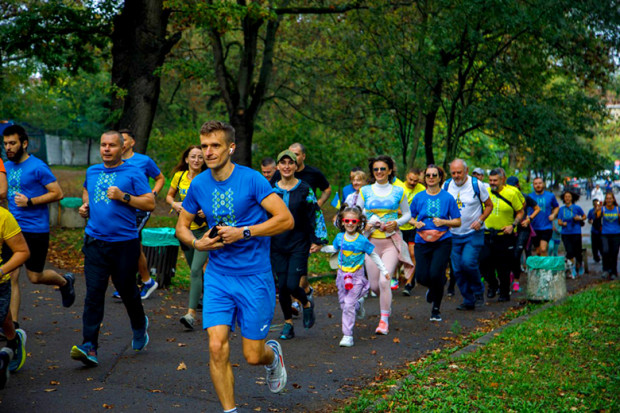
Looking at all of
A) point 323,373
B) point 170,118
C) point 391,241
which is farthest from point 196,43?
point 323,373

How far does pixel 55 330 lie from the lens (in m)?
8.07

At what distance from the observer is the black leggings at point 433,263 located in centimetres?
916

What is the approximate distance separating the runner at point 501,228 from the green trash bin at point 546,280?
41 centimetres

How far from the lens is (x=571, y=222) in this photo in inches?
603

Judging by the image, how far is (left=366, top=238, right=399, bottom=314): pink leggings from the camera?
824 centimetres

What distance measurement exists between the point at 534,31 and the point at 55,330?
13941mm

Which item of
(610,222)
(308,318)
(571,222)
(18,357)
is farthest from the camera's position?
(571,222)

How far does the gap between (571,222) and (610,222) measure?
790mm

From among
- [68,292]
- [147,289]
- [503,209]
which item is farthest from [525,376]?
[147,289]

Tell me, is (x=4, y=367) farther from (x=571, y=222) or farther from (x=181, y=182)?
(x=571, y=222)

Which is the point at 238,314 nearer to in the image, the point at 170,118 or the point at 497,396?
the point at 497,396

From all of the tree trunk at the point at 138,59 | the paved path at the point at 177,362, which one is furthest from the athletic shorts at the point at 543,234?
the tree trunk at the point at 138,59

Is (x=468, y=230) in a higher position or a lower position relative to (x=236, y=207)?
lower

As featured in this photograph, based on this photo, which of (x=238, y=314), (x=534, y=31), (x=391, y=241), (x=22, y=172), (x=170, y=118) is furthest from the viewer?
(x=170, y=118)
